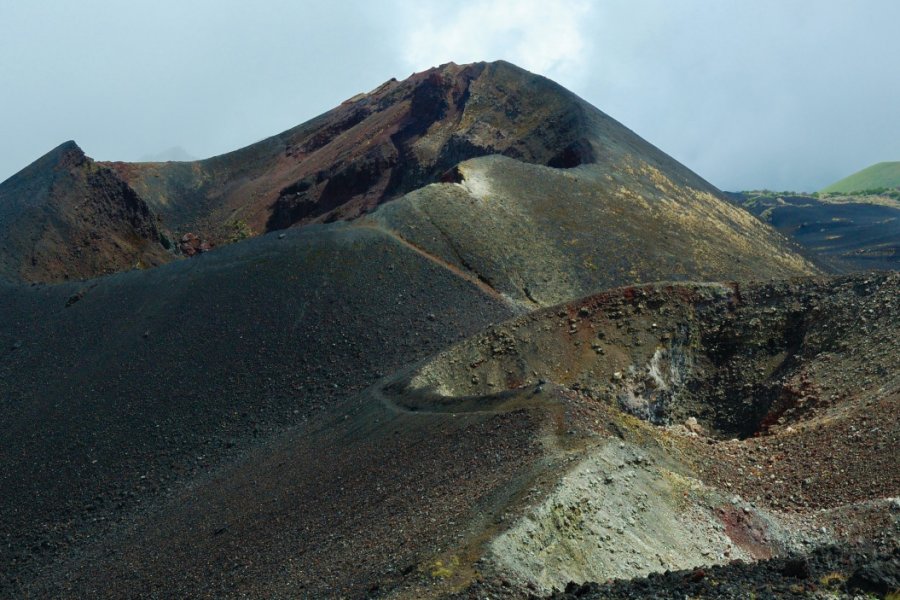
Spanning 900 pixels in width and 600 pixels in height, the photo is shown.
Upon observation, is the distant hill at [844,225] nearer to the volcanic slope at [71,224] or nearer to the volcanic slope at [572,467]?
the volcanic slope at [572,467]

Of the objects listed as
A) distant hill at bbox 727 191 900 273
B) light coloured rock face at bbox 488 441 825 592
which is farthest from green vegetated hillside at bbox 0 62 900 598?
distant hill at bbox 727 191 900 273

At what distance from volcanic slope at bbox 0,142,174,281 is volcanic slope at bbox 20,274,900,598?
83.1ft

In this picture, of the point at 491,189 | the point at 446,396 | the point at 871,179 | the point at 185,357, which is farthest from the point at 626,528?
the point at 871,179

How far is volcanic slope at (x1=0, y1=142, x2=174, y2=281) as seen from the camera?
157 feet

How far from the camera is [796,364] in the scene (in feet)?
81.9

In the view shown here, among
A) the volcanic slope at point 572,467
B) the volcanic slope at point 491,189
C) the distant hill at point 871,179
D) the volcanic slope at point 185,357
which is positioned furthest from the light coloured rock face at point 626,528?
the distant hill at point 871,179

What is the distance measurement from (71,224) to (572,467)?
137ft

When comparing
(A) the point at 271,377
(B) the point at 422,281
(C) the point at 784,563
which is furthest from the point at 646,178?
(C) the point at 784,563

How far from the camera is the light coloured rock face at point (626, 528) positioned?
49.1 feet

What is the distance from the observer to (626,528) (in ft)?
53.3

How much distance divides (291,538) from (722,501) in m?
8.04

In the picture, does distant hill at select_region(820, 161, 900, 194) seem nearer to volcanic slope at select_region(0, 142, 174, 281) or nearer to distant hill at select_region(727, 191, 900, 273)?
distant hill at select_region(727, 191, 900, 273)

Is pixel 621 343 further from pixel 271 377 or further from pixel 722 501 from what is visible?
pixel 271 377

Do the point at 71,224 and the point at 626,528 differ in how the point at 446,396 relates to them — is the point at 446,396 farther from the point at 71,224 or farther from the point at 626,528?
the point at 71,224
